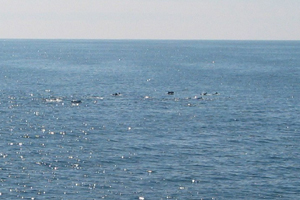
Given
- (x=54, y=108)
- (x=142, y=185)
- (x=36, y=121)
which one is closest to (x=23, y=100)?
(x=54, y=108)

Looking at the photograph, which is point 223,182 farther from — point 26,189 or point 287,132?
point 287,132

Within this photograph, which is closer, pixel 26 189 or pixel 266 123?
pixel 26 189

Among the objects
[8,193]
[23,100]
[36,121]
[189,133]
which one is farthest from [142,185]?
[23,100]

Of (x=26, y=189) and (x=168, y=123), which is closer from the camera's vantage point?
(x=26, y=189)

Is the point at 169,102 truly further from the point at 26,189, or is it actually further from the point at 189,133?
the point at 26,189

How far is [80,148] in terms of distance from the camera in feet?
299

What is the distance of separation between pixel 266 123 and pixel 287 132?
29.8ft

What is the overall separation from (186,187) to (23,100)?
84786mm

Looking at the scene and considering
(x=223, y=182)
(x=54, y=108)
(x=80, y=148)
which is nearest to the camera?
(x=223, y=182)

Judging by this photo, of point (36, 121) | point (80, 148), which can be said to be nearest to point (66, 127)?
point (36, 121)

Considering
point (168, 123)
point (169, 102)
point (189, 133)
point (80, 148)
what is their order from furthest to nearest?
1. point (169, 102)
2. point (168, 123)
3. point (189, 133)
4. point (80, 148)

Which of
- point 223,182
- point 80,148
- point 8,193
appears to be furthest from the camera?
point 80,148

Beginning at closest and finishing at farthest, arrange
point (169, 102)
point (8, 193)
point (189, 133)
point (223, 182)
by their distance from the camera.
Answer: point (8, 193)
point (223, 182)
point (189, 133)
point (169, 102)

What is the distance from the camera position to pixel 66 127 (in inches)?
4262
